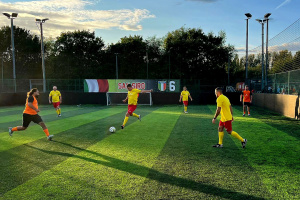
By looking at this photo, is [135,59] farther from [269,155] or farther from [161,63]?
[269,155]

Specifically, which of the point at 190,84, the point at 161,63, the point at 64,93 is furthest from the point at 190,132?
the point at 161,63

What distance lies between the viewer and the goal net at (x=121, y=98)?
27.4 metres

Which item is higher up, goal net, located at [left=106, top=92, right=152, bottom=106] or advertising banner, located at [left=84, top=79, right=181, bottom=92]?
advertising banner, located at [left=84, top=79, right=181, bottom=92]

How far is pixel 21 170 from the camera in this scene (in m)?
5.93

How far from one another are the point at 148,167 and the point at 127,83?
21710mm

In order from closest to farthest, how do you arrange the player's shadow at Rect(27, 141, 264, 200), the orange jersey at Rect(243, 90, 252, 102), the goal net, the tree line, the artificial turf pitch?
the player's shadow at Rect(27, 141, 264, 200)
the artificial turf pitch
the orange jersey at Rect(243, 90, 252, 102)
the goal net
the tree line

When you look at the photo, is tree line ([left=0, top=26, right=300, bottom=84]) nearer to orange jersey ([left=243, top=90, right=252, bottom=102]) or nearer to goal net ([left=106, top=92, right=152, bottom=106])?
goal net ([left=106, top=92, right=152, bottom=106])

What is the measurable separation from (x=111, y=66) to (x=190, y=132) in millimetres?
39100

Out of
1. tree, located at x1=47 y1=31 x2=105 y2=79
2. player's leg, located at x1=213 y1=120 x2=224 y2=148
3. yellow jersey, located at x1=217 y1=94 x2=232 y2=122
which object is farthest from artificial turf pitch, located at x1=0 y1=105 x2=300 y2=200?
tree, located at x1=47 y1=31 x2=105 y2=79

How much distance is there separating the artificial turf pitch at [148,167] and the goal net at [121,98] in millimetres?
17271

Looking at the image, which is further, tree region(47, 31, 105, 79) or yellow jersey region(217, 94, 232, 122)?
tree region(47, 31, 105, 79)

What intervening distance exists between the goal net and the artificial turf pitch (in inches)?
680

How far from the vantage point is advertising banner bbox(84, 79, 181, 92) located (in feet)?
90.0

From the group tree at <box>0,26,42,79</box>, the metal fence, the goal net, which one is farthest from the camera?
tree at <box>0,26,42,79</box>
